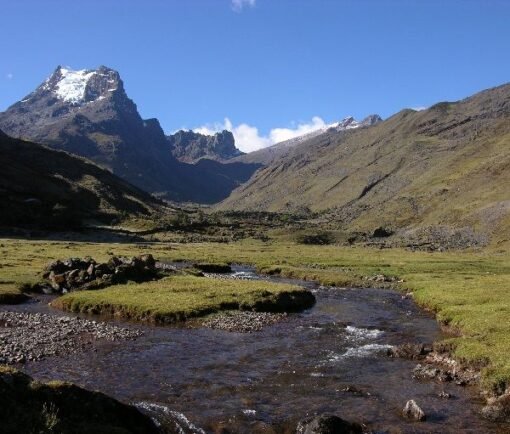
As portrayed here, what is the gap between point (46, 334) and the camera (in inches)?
Result: 1704

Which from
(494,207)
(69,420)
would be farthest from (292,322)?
(494,207)

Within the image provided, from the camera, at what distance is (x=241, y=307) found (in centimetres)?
5797

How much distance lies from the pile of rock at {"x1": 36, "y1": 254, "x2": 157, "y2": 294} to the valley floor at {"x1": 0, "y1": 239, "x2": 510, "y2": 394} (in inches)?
114

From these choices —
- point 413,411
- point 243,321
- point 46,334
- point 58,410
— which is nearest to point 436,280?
point 243,321

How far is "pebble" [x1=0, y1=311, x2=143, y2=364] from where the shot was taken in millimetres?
37500

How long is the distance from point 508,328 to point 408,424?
20528 millimetres

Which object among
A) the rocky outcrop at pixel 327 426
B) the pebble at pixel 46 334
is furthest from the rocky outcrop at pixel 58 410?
the pebble at pixel 46 334

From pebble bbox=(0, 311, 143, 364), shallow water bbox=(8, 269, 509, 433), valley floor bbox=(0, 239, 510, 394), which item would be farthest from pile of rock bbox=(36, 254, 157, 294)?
shallow water bbox=(8, 269, 509, 433)

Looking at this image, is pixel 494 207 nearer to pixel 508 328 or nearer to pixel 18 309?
pixel 508 328

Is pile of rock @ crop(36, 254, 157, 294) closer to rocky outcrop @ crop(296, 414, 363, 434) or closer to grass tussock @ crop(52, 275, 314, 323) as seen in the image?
grass tussock @ crop(52, 275, 314, 323)

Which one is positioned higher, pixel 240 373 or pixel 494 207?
pixel 494 207

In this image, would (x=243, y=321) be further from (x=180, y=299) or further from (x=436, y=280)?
(x=436, y=280)

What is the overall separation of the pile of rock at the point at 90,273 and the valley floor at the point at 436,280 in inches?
114

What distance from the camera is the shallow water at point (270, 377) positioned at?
2791cm
